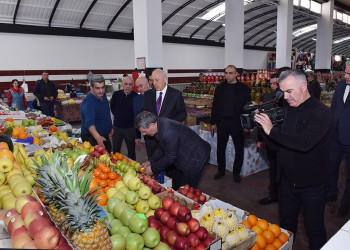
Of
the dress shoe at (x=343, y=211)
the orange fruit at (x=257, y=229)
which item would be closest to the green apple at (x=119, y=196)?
the orange fruit at (x=257, y=229)

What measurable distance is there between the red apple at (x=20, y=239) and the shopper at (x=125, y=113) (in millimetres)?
3276

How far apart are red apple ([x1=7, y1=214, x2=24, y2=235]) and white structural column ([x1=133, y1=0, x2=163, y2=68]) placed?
5415mm

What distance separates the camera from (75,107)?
1028 cm

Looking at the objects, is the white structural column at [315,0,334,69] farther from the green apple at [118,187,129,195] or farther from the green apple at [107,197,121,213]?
the green apple at [107,197,121,213]

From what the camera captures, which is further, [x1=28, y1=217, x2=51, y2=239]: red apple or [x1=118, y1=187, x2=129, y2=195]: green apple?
[x1=118, y1=187, x2=129, y2=195]: green apple

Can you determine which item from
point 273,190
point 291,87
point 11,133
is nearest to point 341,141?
point 273,190

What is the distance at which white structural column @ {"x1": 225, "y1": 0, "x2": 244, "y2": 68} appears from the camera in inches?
356

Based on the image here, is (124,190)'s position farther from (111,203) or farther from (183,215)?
(183,215)

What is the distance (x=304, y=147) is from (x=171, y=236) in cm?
118

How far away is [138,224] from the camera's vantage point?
1.54 meters

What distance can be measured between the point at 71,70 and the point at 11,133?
9.40 m

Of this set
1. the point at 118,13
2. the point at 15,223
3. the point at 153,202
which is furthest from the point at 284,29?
the point at 15,223

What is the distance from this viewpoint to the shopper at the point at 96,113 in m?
3.68

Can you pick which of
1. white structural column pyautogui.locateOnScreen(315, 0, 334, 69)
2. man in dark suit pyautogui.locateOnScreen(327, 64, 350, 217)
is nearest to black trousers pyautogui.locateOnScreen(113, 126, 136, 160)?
man in dark suit pyautogui.locateOnScreen(327, 64, 350, 217)
